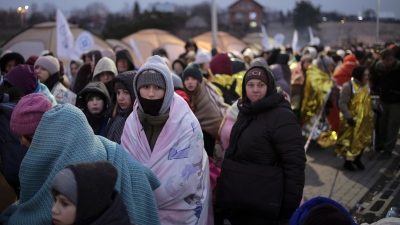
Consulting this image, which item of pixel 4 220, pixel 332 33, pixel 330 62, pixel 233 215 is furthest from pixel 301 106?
pixel 332 33

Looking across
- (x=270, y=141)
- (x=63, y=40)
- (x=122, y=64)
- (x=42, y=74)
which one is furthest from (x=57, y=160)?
(x=63, y=40)

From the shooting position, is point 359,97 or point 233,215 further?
point 359,97

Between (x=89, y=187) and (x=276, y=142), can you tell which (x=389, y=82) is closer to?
(x=276, y=142)

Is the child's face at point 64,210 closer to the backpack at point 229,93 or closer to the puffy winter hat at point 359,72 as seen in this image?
the backpack at point 229,93

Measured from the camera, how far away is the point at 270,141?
156 inches

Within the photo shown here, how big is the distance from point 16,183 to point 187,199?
50.3 inches

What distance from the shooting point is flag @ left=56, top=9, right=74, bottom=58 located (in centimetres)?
1145

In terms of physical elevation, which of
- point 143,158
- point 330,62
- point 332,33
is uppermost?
point 143,158

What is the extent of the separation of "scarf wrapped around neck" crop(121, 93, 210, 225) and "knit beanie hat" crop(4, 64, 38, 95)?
1622 millimetres

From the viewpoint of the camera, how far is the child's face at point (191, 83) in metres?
5.98

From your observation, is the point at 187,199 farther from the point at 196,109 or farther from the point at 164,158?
the point at 196,109

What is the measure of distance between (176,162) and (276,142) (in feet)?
2.81

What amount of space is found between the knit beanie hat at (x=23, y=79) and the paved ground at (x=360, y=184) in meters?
3.79

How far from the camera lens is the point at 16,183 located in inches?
148
